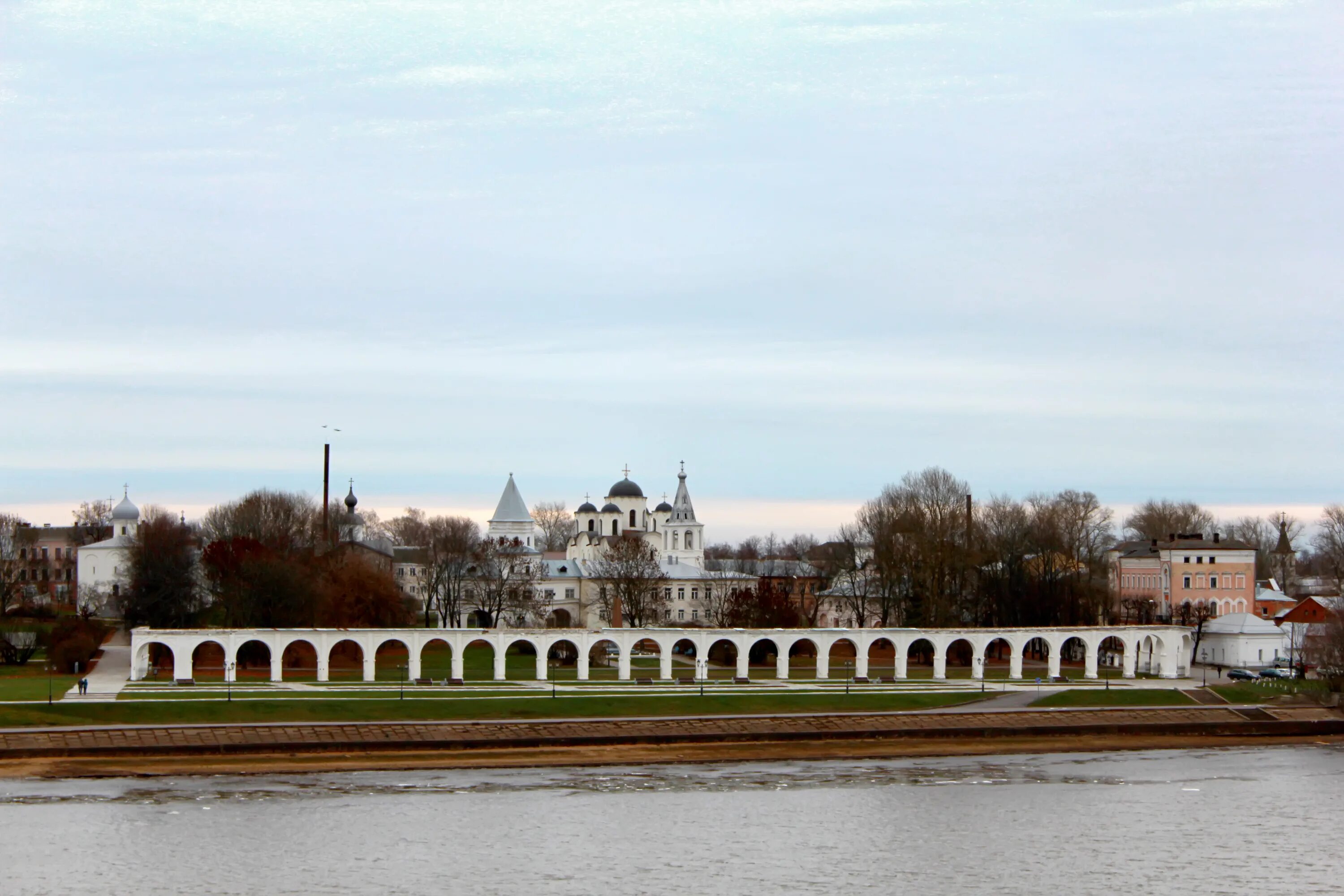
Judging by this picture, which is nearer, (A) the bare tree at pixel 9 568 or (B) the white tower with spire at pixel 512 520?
(A) the bare tree at pixel 9 568

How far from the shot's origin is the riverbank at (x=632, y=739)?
46.8 metres

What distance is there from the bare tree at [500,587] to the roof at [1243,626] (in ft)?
121

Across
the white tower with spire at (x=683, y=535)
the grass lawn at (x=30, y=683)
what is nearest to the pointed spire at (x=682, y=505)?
the white tower with spire at (x=683, y=535)

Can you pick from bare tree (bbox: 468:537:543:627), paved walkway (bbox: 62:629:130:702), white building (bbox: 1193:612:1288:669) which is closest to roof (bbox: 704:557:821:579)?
bare tree (bbox: 468:537:543:627)

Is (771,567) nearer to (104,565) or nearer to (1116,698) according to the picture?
(104,565)

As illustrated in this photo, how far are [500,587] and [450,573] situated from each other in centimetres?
357

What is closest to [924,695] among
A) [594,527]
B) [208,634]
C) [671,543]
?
[208,634]

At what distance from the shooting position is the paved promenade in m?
47.7

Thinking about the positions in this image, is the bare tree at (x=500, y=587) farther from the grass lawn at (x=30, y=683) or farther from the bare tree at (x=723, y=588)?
the grass lawn at (x=30, y=683)

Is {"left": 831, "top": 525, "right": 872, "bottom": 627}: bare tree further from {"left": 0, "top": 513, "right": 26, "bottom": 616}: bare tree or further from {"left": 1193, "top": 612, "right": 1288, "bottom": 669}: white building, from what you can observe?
{"left": 0, "top": 513, "right": 26, "bottom": 616}: bare tree

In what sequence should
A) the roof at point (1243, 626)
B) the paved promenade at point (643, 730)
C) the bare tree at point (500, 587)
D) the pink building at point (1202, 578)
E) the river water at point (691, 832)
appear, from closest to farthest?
the river water at point (691, 832) < the paved promenade at point (643, 730) < the roof at point (1243, 626) < the pink building at point (1202, 578) < the bare tree at point (500, 587)

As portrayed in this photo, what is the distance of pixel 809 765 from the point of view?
49.0 metres

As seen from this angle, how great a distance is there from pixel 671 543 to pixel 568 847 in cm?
8667

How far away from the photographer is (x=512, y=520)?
13062 cm
